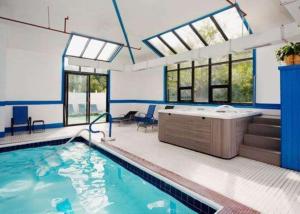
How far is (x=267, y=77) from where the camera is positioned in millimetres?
5230

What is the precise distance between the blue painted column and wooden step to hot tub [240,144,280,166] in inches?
4.7

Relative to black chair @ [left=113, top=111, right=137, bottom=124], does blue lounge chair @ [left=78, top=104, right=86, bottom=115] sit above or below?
above

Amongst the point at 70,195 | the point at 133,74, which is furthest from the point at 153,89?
the point at 70,195

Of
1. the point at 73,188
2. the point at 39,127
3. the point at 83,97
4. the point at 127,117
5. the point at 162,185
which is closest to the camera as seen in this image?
the point at 162,185

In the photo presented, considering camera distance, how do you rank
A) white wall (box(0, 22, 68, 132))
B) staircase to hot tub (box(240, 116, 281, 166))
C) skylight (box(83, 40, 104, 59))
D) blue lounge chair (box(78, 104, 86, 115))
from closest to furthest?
1. staircase to hot tub (box(240, 116, 281, 166))
2. white wall (box(0, 22, 68, 132))
3. skylight (box(83, 40, 104, 59))
4. blue lounge chair (box(78, 104, 86, 115))

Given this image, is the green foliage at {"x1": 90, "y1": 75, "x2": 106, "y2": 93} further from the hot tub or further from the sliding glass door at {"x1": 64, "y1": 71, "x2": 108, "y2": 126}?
the hot tub

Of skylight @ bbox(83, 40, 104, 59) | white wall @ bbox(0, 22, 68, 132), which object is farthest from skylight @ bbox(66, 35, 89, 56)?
white wall @ bbox(0, 22, 68, 132)

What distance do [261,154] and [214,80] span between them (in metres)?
3.32

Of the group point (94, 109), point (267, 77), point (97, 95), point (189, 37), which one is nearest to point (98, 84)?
point (97, 95)

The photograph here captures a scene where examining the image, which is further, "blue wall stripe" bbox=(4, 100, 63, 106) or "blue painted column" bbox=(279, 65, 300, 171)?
"blue wall stripe" bbox=(4, 100, 63, 106)

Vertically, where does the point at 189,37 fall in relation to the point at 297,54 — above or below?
above

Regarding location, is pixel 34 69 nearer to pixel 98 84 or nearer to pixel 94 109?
pixel 98 84

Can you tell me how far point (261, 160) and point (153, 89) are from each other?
18.6 ft

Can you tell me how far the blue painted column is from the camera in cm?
334
